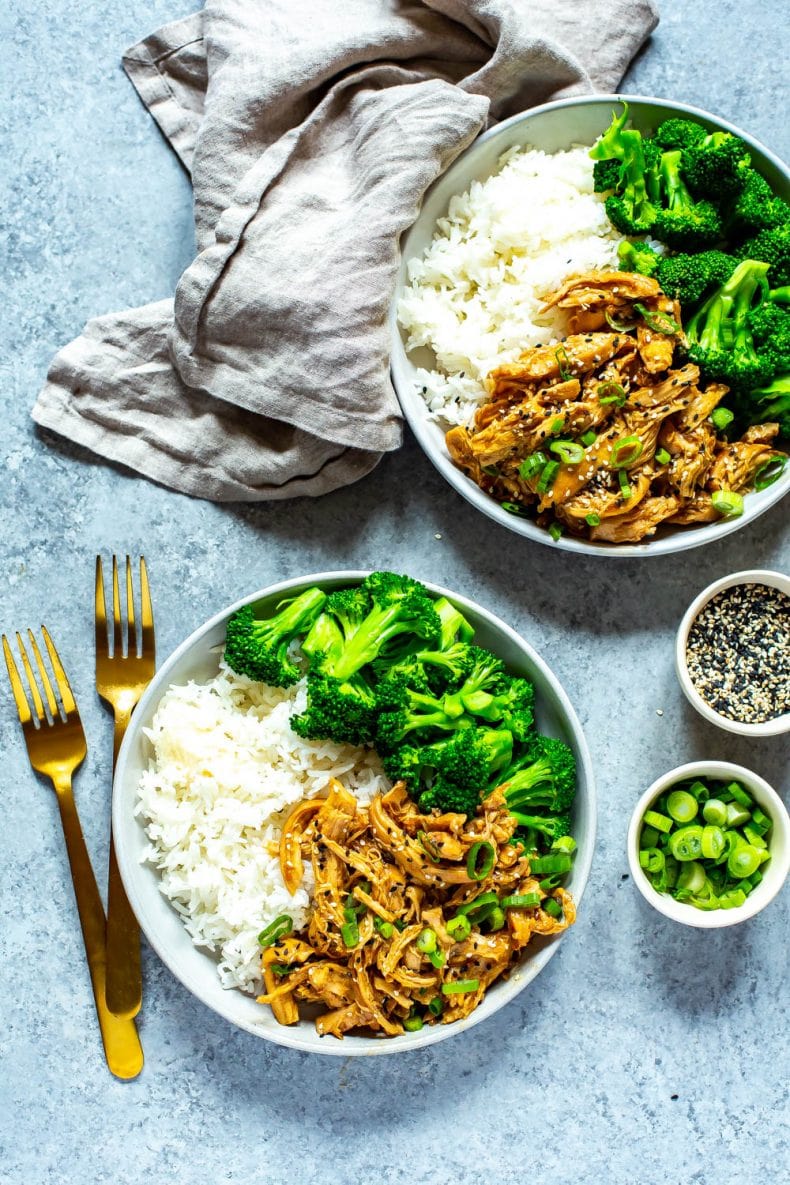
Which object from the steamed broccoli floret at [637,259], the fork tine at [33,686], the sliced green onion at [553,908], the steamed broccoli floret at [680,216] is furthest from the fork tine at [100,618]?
the steamed broccoli floret at [680,216]

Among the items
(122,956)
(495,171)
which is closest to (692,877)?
(122,956)

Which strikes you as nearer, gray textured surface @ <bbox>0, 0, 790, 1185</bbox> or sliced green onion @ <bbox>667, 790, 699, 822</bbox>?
sliced green onion @ <bbox>667, 790, 699, 822</bbox>

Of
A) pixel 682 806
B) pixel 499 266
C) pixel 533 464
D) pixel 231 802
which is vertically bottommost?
pixel 682 806

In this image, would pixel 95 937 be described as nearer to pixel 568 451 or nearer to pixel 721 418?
pixel 568 451

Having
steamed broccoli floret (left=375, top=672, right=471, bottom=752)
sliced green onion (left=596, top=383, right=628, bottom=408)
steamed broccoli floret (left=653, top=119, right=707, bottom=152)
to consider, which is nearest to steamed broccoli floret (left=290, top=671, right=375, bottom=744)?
steamed broccoli floret (left=375, top=672, right=471, bottom=752)

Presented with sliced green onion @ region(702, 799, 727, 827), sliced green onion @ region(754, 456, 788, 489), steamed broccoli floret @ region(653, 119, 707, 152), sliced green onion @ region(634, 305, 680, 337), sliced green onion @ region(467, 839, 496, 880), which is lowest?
sliced green onion @ region(702, 799, 727, 827)

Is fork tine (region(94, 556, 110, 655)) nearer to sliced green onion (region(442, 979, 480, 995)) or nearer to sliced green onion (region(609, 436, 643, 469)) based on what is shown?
sliced green onion (region(442, 979, 480, 995))

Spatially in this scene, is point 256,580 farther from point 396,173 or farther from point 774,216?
point 774,216
